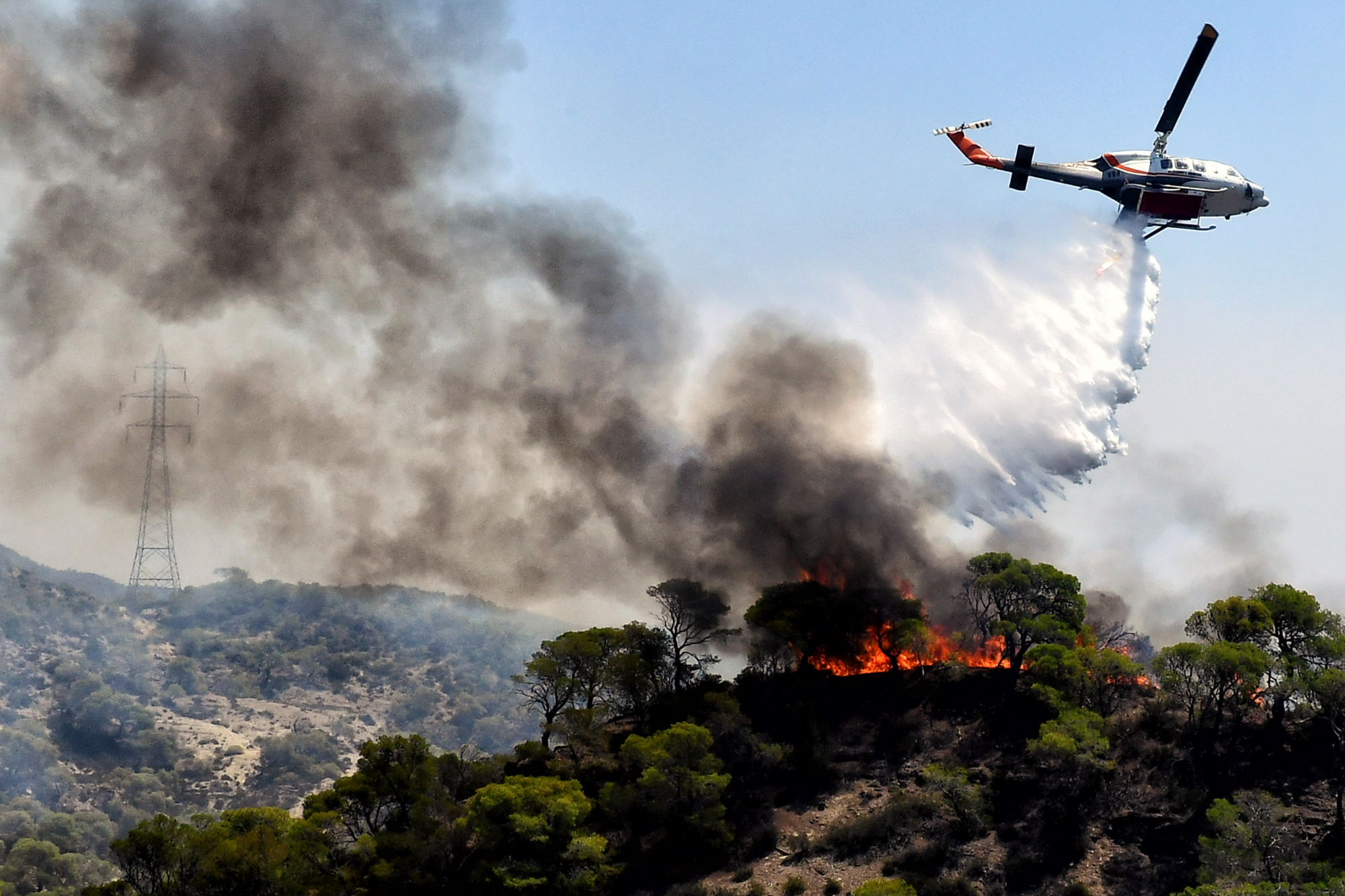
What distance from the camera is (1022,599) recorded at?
102562 mm

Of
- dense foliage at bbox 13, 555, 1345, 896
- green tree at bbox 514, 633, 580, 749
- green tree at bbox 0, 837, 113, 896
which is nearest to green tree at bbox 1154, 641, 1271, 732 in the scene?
dense foliage at bbox 13, 555, 1345, 896

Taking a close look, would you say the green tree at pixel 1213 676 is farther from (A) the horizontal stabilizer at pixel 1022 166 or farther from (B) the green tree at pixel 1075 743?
(A) the horizontal stabilizer at pixel 1022 166

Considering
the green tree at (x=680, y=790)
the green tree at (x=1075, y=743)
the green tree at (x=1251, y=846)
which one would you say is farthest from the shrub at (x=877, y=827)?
the green tree at (x=1251, y=846)

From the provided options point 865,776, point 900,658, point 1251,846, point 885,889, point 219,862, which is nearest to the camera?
point 885,889

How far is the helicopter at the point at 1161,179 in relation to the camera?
97.6 metres

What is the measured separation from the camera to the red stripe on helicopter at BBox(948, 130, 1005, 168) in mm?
100312

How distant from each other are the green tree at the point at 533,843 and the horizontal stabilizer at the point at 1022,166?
55.0 meters

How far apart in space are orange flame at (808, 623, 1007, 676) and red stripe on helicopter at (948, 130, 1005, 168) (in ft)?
117

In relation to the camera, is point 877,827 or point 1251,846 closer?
point 1251,846

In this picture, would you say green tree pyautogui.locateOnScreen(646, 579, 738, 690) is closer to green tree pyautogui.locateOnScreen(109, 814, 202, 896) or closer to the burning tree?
the burning tree

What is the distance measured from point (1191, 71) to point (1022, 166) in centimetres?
1316

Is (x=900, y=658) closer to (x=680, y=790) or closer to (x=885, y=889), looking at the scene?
(x=680, y=790)

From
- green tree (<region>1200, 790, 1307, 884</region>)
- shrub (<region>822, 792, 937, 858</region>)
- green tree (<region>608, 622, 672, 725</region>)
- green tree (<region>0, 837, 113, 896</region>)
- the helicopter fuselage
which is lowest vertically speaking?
green tree (<region>1200, 790, 1307, 884</region>)

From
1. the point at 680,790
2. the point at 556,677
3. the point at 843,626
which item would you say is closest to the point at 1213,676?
the point at 843,626
